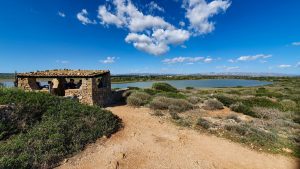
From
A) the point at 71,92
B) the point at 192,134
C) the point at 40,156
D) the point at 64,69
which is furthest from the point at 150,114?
the point at 64,69

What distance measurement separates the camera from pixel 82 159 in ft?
25.7

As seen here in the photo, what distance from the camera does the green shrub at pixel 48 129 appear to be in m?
7.28

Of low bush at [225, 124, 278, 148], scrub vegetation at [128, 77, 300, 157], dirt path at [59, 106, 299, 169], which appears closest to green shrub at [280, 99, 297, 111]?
scrub vegetation at [128, 77, 300, 157]

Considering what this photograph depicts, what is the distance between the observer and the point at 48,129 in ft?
29.3

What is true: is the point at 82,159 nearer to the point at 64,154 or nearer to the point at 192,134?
the point at 64,154

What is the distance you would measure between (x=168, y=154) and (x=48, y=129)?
192 inches

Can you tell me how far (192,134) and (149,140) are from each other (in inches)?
95.8

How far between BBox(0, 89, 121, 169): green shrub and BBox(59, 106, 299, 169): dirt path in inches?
22.2

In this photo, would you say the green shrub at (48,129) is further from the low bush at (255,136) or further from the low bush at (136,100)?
the low bush at (255,136)

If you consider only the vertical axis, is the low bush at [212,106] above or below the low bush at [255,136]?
above

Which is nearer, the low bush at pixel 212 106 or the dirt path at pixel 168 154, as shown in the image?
the dirt path at pixel 168 154

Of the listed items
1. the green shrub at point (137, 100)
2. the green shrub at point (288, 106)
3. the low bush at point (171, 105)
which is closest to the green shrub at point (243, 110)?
the low bush at point (171, 105)

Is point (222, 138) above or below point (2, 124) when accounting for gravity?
below

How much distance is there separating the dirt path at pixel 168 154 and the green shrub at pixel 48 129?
565 millimetres
